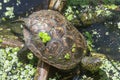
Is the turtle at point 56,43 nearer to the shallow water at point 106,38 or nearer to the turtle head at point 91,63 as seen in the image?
the turtle head at point 91,63

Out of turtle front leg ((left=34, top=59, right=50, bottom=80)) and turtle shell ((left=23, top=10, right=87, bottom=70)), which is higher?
turtle shell ((left=23, top=10, right=87, bottom=70))

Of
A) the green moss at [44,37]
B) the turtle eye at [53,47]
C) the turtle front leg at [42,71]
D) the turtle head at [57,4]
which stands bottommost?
the turtle front leg at [42,71]

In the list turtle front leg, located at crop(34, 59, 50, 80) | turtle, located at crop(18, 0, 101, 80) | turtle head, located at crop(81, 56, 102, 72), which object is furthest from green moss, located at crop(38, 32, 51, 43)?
turtle head, located at crop(81, 56, 102, 72)

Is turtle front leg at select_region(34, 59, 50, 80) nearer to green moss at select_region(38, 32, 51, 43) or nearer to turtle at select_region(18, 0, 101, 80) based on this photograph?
turtle at select_region(18, 0, 101, 80)

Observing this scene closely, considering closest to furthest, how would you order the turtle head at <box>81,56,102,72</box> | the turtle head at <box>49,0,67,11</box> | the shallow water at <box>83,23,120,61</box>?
1. the turtle head at <box>81,56,102,72</box>
2. the shallow water at <box>83,23,120,61</box>
3. the turtle head at <box>49,0,67,11</box>

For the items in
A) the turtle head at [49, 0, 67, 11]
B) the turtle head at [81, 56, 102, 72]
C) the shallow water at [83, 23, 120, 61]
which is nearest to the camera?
the turtle head at [81, 56, 102, 72]

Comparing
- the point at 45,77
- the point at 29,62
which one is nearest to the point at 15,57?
the point at 29,62

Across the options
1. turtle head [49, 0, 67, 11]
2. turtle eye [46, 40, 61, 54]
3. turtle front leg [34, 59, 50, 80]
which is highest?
turtle head [49, 0, 67, 11]

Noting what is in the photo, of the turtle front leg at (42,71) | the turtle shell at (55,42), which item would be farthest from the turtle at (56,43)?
the turtle front leg at (42,71)
